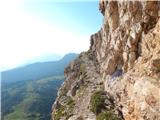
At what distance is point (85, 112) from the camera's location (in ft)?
160

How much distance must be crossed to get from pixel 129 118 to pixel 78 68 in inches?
2119

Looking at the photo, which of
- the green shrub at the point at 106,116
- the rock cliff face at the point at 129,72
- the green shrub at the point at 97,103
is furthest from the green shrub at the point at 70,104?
the green shrub at the point at 106,116

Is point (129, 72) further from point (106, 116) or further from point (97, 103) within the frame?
point (97, 103)

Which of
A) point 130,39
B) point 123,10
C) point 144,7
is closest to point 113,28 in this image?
point 123,10

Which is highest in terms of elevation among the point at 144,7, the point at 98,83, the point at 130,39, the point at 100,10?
the point at 100,10

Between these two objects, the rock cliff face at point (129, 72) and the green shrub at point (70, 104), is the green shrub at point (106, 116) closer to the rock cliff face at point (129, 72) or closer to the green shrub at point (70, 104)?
the rock cliff face at point (129, 72)

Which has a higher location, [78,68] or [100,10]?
[100,10]

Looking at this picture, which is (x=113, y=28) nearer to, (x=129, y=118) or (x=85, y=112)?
(x=85, y=112)

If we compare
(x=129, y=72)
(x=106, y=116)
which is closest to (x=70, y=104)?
(x=106, y=116)

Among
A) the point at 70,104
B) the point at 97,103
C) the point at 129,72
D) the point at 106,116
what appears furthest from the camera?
the point at 70,104

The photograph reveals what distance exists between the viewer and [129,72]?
118 ft

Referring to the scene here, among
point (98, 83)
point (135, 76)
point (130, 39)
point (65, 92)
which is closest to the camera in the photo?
point (135, 76)

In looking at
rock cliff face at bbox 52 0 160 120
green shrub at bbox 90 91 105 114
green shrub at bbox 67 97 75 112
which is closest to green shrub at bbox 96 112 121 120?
rock cliff face at bbox 52 0 160 120

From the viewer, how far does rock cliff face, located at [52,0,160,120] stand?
28375 millimetres
